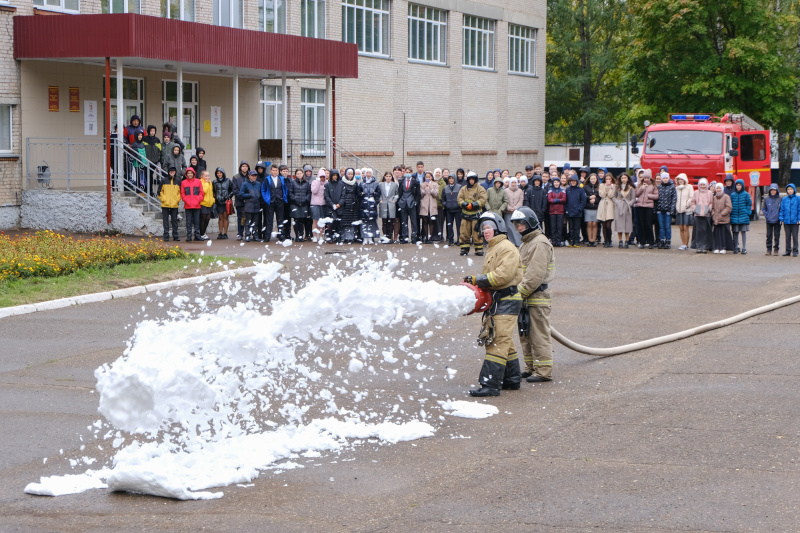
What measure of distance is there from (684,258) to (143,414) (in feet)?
57.4

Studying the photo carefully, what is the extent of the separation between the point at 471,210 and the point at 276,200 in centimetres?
501

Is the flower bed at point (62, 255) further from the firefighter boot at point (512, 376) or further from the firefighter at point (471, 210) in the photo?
the firefighter boot at point (512, 376)

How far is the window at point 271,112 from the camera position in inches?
1406

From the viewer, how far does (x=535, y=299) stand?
1068cm

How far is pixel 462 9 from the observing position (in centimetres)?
4566

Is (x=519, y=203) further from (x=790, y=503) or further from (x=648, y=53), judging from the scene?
(x=648, y=53)

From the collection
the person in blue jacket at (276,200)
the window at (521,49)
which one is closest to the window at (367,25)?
the window at (521,49)

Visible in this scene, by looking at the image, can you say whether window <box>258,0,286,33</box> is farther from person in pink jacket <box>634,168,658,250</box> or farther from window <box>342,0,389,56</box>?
person in pink jacket <box>634,168,658,250</box>

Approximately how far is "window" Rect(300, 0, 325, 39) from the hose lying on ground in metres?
25.5

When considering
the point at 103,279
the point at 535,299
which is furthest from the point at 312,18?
the point at 535,299

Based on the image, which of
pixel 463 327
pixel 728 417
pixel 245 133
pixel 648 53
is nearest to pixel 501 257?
pixel 728 417

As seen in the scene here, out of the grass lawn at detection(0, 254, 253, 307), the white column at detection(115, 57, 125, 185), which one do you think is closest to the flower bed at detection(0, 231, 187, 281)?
the grass lawn at detection(0, 254, 253, 307)

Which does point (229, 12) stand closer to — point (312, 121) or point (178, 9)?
point (178, 9)

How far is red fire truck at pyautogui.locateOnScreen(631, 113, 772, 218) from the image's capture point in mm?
31469
